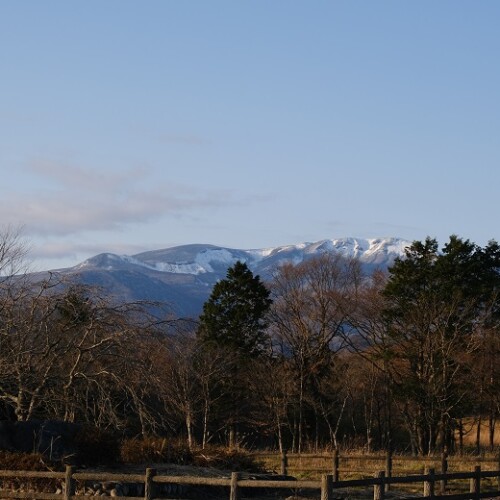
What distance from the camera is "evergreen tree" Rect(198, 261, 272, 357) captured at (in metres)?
69.4

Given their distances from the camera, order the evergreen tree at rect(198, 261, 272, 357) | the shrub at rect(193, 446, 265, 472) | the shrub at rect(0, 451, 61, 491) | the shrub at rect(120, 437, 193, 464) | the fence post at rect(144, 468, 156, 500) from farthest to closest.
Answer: the evergreen tree at rect(198, 261, 272, 357) < the shrub at rect(193, 446, 265, 472) < the shrub at rect(120, 437, 193, 464) < the shrub at rect(0, 451, 61, 491) < the fence post at rect(144, 468, 156, 500)

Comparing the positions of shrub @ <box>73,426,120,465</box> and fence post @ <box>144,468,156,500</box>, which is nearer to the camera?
fence post @ <box>144,468,156,500</box>

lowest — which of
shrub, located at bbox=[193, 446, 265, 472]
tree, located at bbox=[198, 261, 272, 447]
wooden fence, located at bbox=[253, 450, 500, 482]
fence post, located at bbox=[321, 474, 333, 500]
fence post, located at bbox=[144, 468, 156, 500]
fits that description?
wooden fence, located at bbox=[253, 450, 500, 482]

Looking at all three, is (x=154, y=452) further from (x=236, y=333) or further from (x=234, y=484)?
(x=236, y=333)

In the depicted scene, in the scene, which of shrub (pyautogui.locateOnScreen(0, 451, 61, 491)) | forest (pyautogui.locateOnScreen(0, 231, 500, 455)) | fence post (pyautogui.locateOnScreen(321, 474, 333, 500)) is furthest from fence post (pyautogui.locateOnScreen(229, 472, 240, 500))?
forest (pyautogui.locateOnScreen(0, 231, 500, 455))

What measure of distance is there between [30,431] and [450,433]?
41329 mm

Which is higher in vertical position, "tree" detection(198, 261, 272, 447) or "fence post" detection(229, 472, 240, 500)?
"tree" detection(198, 261, 272, 447)

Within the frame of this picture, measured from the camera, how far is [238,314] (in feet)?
232

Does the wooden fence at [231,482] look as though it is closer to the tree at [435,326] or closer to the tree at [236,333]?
the tree at [435,326]

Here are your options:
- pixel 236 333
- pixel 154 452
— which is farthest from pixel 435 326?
pixel 154 452

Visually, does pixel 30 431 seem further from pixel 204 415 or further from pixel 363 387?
pixel 363 387

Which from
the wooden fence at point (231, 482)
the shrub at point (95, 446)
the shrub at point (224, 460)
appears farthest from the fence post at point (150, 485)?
the shrub at point (224, 460)

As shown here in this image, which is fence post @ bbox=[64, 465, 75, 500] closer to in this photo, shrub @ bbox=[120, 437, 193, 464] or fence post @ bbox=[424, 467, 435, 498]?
fence post @ bbox=[424, 467, 435, 498]

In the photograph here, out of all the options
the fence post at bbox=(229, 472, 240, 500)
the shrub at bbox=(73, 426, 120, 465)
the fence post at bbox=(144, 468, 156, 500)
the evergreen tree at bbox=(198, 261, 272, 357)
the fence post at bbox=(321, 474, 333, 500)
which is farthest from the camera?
the evergreen tree at bbox=(198, 261, 272, 357)
